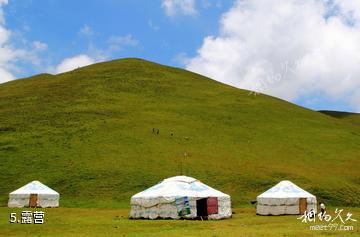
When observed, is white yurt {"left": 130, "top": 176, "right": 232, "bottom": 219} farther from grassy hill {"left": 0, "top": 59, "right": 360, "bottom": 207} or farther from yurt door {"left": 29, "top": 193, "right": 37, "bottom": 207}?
yurt door {"left": 29, "top": 193, "right": 37, "bottom": 207}

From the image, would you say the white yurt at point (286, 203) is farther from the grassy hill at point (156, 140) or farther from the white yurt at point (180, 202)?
the grassy hill at point (156, 140)

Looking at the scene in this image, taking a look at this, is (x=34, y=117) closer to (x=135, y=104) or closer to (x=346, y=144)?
(x=135, y=104)

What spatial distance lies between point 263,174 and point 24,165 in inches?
935

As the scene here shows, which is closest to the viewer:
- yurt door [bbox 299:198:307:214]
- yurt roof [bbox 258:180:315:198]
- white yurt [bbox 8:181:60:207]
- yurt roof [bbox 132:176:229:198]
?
yurt roof [bbox 132:176:229:198]

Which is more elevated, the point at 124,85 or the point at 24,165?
the point at 124,85

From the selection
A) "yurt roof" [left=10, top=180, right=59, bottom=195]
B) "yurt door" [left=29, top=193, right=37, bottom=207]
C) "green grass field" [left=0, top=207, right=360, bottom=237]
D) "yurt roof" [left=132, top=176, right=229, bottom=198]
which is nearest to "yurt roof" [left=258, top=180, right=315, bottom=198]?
"yurt roof" [left=132, top=176, right=229, bottom=198]

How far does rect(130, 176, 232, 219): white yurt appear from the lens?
3095 centimetres

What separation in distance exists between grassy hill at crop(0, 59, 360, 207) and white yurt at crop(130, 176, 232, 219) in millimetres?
11765

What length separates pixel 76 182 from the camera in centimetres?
4859

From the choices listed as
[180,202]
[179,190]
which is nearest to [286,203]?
[179,190]

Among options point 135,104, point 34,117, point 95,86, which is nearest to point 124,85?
point 95,86

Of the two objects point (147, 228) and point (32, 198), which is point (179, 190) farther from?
point (32, 198)

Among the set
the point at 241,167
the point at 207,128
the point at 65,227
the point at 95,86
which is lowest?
the point at 65,227

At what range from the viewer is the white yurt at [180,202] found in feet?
102
